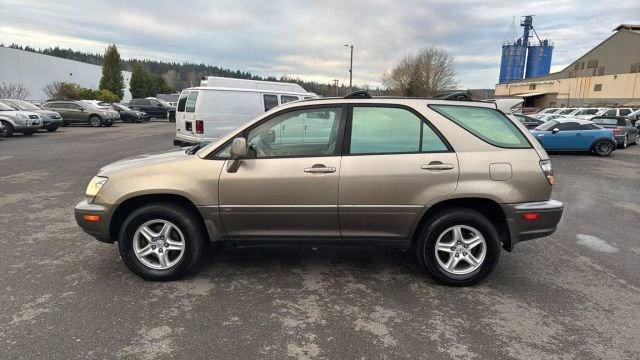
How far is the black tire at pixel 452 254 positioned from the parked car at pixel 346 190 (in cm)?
1

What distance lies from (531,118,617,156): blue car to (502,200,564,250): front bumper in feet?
43.5

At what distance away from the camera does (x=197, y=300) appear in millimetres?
3703

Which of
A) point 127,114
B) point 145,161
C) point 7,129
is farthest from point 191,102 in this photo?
point 127,114

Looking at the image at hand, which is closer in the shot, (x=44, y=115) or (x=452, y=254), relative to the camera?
(x=452, y=254)

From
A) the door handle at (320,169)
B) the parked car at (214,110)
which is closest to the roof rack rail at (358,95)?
the door handle at (320,169)

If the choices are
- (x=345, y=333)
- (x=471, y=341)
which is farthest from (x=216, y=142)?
(x=471, y=341)

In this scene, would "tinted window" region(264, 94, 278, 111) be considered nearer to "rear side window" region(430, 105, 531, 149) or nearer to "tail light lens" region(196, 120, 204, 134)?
"tail light lens" region(196, 120, 204, 134)

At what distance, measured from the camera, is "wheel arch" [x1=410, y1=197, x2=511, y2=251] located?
13.0ft

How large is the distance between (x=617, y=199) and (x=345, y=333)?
779cm

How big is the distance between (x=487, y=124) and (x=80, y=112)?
26.5m

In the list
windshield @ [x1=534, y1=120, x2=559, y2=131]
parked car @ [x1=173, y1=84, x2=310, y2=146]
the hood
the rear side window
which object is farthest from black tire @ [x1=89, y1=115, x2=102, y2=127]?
the rear side window

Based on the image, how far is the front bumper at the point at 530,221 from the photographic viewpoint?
3891 millimetres

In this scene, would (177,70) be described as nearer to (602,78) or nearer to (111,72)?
(111,72)

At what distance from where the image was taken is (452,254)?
4.02 metres
